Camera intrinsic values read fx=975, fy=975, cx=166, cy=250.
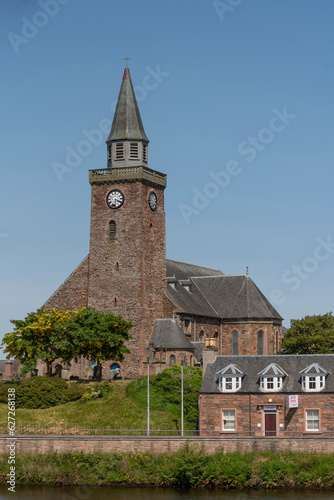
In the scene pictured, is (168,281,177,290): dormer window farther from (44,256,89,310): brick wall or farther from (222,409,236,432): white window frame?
(222,409,236,432): white window frame

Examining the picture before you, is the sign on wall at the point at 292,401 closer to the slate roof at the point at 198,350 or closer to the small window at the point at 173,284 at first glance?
the slate roof at the point at 198,350

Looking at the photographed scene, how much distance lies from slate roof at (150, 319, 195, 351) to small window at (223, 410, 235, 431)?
825 inches

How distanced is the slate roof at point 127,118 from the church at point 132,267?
98 mm

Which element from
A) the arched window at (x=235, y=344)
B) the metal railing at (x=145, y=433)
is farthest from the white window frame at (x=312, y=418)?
the arched window at (x=235, y=344)

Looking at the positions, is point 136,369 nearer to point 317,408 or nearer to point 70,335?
point 70,335

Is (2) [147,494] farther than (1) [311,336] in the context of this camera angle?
No

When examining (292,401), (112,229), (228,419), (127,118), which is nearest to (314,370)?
(292,401)

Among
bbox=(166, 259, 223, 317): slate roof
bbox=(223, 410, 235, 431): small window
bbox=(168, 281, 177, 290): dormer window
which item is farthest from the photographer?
bbox=(168, 281, 177, 290): dormer window

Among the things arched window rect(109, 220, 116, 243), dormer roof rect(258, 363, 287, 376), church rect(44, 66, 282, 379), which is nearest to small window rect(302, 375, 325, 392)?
dormer roof rect(258, 363, 287, 376)

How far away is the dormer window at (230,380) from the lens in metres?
70.0

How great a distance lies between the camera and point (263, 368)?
71.4 meters

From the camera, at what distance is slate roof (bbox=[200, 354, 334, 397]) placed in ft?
228

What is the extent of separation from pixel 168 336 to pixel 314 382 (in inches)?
988

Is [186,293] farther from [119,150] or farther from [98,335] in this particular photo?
[98,335]
